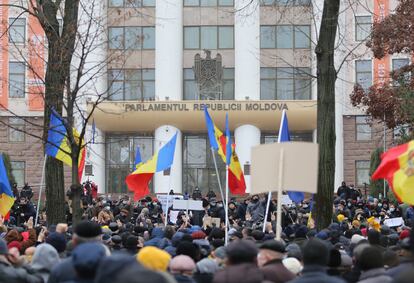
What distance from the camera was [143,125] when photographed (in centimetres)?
5059

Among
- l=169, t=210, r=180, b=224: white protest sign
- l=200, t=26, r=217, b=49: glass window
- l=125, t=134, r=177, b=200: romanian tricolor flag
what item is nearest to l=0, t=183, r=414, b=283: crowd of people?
l=125, t=134, r=177, b=200: romanian tricolor flag

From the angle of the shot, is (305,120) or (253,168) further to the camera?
(305,120)

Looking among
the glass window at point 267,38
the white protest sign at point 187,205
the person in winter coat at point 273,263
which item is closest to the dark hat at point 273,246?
the person in winter coat at point 273,263

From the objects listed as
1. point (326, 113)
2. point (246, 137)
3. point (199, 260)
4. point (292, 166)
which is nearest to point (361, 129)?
point (246, 137)

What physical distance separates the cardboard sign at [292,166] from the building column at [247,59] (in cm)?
3963

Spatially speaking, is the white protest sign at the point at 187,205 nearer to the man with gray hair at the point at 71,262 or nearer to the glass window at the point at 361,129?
the man with gray hair at the point at 71,262

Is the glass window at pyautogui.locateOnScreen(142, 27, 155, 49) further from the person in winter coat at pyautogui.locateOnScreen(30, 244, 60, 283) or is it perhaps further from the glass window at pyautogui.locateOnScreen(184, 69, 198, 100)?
the person in winter coat at pyautogui.locateOnScreen(30, 244, 60, 283)

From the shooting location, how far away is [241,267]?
7.23 meters

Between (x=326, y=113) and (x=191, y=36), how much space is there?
3609 cm

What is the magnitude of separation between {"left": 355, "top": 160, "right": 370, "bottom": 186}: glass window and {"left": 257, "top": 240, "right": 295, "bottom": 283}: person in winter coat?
42701 mm

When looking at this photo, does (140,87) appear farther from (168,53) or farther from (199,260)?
(199,260)

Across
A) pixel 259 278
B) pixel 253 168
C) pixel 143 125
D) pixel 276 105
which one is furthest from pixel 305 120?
pixel 259 278

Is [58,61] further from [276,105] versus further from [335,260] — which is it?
[276,105]

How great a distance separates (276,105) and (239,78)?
285 centimetres
